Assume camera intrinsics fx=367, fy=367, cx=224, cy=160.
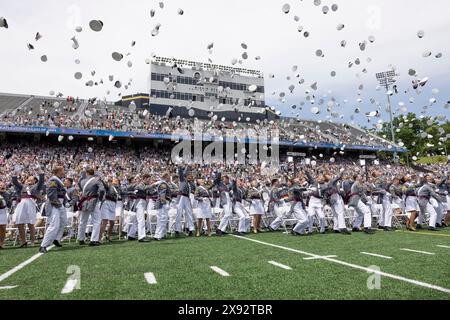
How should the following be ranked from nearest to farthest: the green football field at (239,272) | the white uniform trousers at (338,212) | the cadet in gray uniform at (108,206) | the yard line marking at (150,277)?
1. the green football field at (239,272)
2. the yard line marking at (150,277)
3. the cadet in gray uniform at (108,206)
4. the white uniform trousers at (338,212)

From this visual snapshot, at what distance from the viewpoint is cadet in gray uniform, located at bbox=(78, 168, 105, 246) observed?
34.5 ft

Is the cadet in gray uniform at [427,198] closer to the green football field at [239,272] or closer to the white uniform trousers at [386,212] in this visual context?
the white uniform trousers at [386,212]

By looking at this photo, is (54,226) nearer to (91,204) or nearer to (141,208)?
(91,204)

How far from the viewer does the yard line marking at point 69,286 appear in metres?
5.02

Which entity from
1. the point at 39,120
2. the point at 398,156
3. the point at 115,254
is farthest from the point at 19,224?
the point at 398,156

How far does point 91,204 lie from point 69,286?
213 inches

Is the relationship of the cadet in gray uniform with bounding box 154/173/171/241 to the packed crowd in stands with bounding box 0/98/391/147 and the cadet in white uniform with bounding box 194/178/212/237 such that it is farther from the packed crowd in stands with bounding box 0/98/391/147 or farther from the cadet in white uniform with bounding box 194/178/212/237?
the packed crowd in stands with bounding box 0/98/391/147

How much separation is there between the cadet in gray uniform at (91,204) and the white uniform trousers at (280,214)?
21.6ft

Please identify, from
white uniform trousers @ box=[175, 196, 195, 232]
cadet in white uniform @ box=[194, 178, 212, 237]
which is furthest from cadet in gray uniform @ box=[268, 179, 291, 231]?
white uniform trousers @ box=[175, 196, 195, 232]

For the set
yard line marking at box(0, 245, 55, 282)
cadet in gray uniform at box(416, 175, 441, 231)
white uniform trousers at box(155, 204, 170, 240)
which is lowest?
yard line marking at box(0, 245, 55, 282)

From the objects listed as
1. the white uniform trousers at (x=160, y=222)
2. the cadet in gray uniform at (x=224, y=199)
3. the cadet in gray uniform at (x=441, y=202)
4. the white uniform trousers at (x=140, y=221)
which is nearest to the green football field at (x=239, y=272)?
the white uniform trousers at (x=140, y=221)

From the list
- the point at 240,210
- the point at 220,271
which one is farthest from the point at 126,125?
the point at 220,271

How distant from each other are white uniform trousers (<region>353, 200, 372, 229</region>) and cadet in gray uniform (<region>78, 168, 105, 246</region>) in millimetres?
8576

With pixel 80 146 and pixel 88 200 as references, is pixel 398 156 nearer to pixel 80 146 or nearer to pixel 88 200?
pixel 80 146
